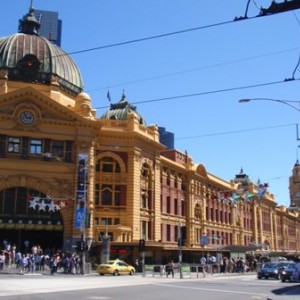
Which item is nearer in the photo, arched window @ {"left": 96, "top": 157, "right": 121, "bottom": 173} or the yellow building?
the yellow building

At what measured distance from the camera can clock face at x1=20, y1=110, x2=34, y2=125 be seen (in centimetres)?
5491

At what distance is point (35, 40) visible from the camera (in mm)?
66500

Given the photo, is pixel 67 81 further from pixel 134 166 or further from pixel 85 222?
pixel 85 222

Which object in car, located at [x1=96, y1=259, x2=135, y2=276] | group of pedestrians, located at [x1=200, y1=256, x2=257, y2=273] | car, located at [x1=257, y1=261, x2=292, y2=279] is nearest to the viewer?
car, located at [x1=257, y1=261, x2=292, y2=279]

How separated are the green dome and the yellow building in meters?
0.12

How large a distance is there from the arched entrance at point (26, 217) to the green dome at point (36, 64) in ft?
50.8

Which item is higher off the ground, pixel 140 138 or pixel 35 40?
pixel 35 40

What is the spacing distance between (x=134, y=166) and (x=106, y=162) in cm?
323

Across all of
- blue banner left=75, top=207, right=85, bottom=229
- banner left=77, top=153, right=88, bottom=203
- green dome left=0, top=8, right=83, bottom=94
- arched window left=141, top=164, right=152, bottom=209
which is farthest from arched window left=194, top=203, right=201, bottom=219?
blue banner left=75, top=207, right=85, bottom=229

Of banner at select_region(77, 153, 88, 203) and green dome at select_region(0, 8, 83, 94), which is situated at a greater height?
green dome at select_region(0, 8, 83, 94)

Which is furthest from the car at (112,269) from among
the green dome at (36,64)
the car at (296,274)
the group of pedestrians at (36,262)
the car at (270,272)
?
the green dome at (36,64)

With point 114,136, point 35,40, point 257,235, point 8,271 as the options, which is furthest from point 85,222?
point 257,235

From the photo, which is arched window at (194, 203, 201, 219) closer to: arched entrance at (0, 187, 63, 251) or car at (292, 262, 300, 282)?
arched entrance at (0, 187, 63, 251)

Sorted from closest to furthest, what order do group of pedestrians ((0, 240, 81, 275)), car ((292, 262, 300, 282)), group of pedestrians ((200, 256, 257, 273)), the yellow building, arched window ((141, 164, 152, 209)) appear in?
car ((292, 262, 300, 282)) → group of pedestrians ((0, 240, 81, 275)) → the yellow building → group of pedestrians ((200, 256, 257, 273)) → arched window ((141, 164, 152, 209))
